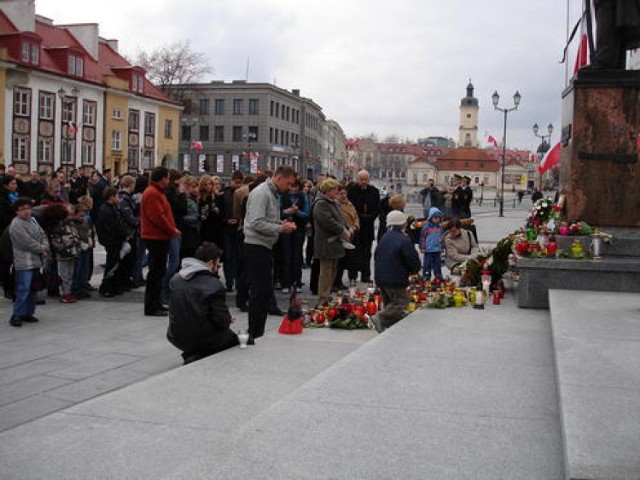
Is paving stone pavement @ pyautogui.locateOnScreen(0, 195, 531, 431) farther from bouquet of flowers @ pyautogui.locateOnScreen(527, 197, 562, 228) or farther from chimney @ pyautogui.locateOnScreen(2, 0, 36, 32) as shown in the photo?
chimney @ pyautogui.locateOnScreen(2, 0, 36, 32)

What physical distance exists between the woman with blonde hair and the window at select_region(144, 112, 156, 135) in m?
48.2

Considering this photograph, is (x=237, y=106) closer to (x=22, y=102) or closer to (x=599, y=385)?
(x=22, y=102)

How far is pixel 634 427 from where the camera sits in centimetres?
370

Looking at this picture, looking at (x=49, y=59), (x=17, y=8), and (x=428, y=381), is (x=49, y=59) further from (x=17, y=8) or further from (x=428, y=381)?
(x=428, y=381)

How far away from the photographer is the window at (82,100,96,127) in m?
50.5

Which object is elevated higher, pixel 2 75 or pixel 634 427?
pixel 2 75

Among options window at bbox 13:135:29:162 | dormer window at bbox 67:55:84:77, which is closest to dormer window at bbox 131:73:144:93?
dormer window at bbox 67:55:84:77

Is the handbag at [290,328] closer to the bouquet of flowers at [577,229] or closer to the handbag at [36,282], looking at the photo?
the handbag at [36,282]

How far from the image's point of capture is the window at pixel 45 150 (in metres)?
46.9

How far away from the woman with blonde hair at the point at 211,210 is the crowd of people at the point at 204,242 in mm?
16

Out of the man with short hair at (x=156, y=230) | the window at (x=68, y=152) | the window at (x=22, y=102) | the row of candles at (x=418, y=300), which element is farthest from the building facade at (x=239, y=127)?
the row of candles at (x=418, y=300)

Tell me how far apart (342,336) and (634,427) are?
4.40 meters

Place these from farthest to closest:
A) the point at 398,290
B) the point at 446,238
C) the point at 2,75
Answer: the point at 2,75
the point at 446,238
the point at 398,290

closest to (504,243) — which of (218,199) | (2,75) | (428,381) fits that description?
(218,199)
